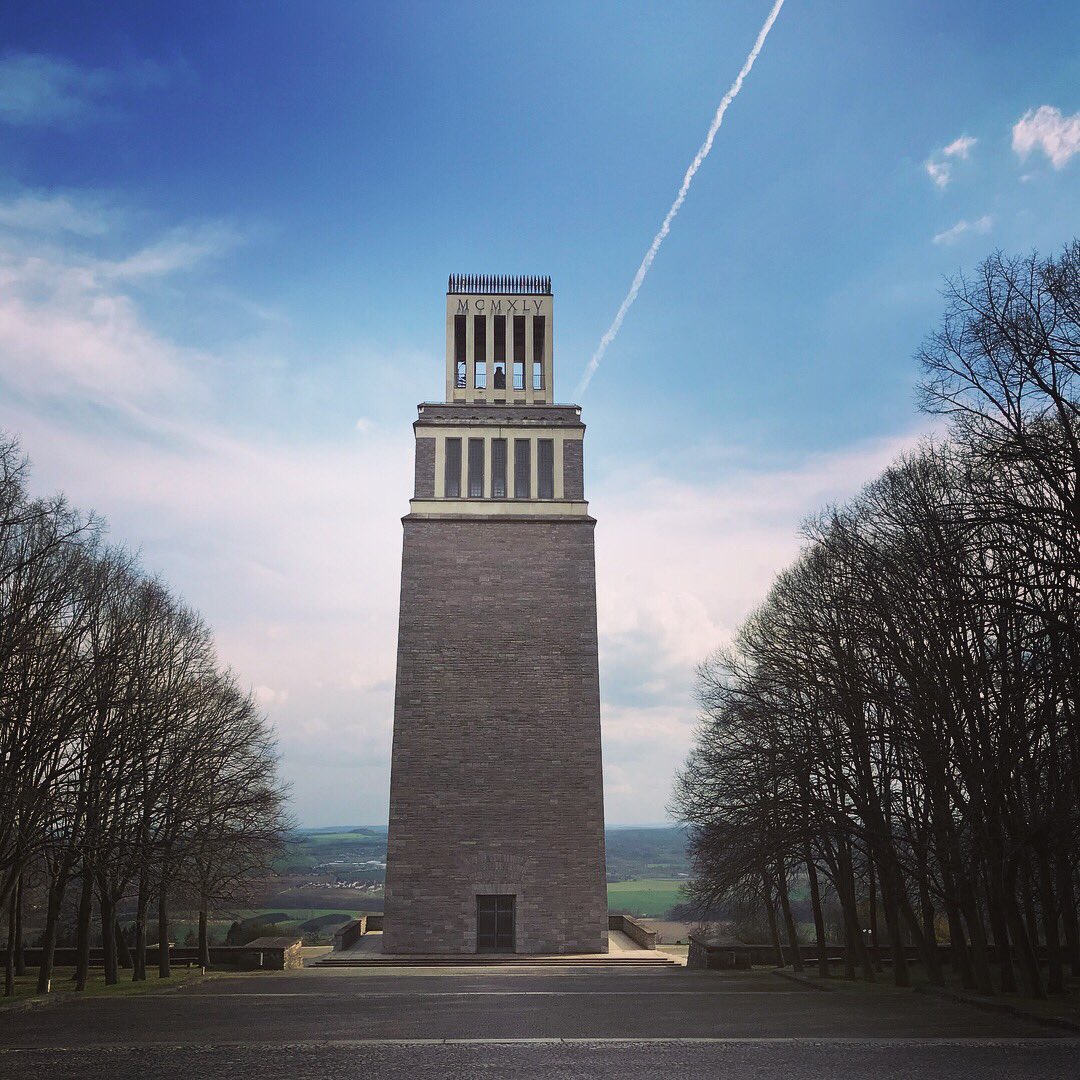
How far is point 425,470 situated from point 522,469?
3916 millimetres

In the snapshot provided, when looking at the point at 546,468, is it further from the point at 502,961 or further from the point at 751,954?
the point at 751,954

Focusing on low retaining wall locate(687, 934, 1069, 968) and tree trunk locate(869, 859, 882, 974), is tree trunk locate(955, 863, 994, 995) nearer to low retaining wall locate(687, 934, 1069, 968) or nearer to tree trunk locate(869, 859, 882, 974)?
tree trunk locate(869, 859, 882, 974)

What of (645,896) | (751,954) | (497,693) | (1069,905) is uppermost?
(497,693)

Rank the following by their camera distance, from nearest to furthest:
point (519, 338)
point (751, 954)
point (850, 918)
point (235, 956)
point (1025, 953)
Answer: point (1025, 953) < point (850, 918) < point (751, 954) < point (235, 956) < point (519, 338)

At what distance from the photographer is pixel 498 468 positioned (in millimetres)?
44094

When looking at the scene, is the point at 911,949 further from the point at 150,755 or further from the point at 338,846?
the point at 338,846

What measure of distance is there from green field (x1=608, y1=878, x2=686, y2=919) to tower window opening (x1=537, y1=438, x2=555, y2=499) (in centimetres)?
5615

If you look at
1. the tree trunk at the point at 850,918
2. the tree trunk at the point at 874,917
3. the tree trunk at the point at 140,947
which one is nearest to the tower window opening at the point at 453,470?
the tree trunk at the point at 140,947

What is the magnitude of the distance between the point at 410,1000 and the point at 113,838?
8706 millimetres

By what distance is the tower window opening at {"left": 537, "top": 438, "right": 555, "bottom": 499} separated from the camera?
43.8 meters

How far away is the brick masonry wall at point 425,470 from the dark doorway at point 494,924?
15.5 metres

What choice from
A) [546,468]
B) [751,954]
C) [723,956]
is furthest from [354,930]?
[546,468]

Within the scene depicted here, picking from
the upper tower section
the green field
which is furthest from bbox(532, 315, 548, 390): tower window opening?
the green field

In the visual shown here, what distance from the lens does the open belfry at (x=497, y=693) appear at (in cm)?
3791
